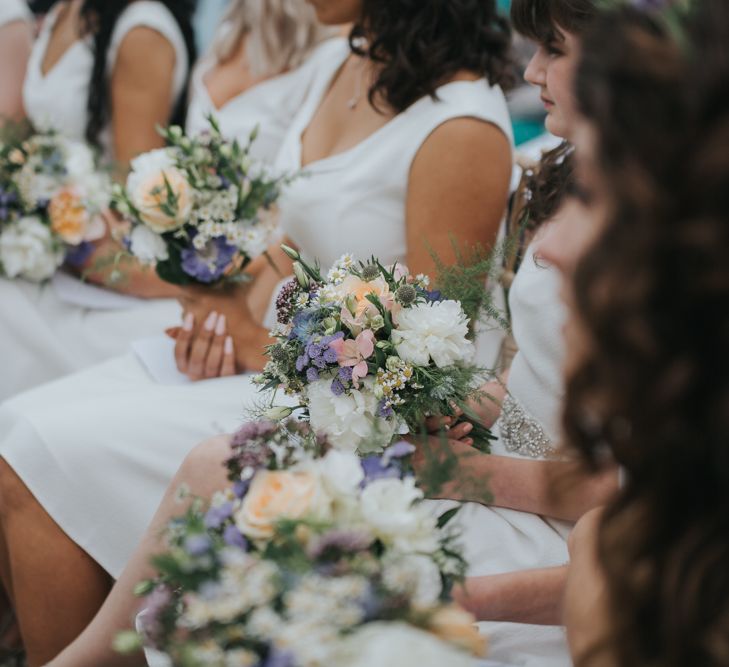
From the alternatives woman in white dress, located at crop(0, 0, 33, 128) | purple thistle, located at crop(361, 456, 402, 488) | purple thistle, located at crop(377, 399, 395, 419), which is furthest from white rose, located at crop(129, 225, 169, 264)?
woman in white dress, located at crop(0, 0, 33, 128)

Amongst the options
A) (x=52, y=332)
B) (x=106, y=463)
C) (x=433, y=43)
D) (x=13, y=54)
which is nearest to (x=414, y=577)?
(x=106, y=463)

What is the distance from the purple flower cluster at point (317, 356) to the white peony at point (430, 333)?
0.10 metres

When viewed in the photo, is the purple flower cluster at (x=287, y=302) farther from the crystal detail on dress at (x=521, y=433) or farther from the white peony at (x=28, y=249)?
the white peony at (x=28, y=249)

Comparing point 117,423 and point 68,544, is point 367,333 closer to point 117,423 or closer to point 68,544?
point 117,423

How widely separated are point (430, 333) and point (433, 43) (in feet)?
3.56

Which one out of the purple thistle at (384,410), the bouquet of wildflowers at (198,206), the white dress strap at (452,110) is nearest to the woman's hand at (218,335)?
the bouquet of wildflowers at (198,206)

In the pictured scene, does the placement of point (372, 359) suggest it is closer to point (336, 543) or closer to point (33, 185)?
point (336, 543)

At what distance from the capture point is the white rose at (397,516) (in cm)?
97

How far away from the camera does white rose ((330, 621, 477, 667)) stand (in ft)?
2.59

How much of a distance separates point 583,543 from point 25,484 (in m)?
1.31

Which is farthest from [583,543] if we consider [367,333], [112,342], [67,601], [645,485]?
[112,342]

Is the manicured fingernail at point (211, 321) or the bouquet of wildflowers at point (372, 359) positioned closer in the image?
the bouquet of wildflowers at point (372, 359)

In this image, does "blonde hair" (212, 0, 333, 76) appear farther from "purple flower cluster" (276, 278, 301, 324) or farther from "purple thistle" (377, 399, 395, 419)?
"purple thistle" (377, 399, 395, 419)

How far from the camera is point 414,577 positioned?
3.03 ft
